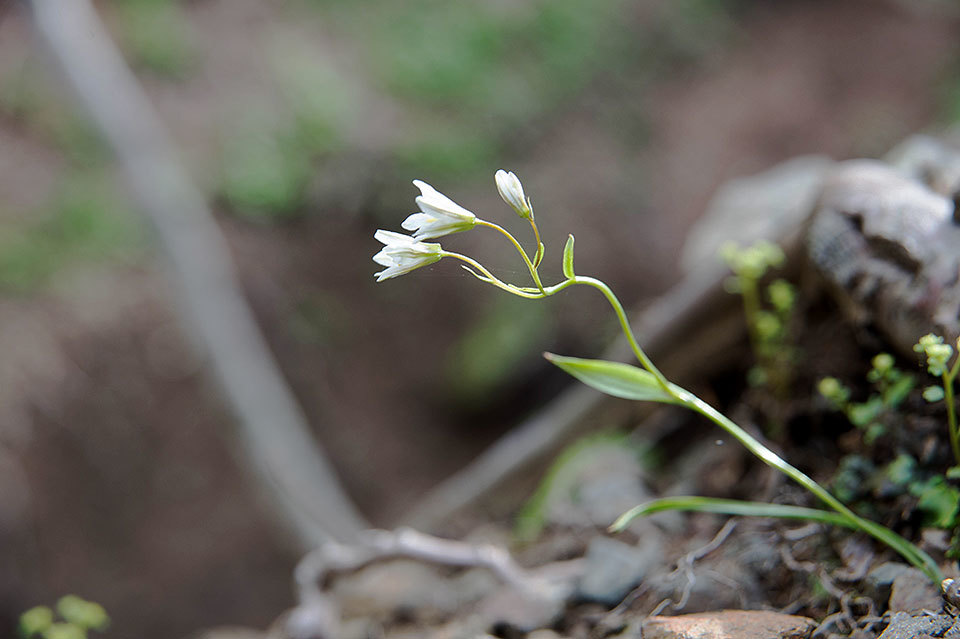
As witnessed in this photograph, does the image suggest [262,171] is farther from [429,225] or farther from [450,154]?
[429,225]

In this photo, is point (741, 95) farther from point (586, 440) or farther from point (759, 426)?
point (759, 426)

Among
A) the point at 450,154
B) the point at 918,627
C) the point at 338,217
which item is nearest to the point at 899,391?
the point at 918,627

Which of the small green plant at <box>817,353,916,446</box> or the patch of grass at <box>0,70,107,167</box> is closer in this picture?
the small green plant at <box>817,353,916,446</box>

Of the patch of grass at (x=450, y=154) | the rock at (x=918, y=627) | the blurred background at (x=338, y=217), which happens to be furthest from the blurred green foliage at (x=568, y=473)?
the patch of grass at (x=450, y=154)

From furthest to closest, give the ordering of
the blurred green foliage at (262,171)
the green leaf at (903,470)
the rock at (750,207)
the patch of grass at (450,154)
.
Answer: the patch of grass at (450,154)
the blurred green foliage at (262,171)
the rock at (750,207)
the green leaf at (903,470)

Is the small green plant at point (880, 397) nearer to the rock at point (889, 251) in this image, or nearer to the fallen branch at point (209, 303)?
the rock at point (889, 251)

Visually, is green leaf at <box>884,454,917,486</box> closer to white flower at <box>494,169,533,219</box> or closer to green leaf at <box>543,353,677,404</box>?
green leaf at <box>543,353,677,404</box>

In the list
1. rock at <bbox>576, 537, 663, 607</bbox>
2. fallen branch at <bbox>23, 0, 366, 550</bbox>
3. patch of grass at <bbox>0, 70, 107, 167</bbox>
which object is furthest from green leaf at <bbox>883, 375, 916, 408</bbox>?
patch of grass at <bbox>0, 70, 107, 167</bbox>
